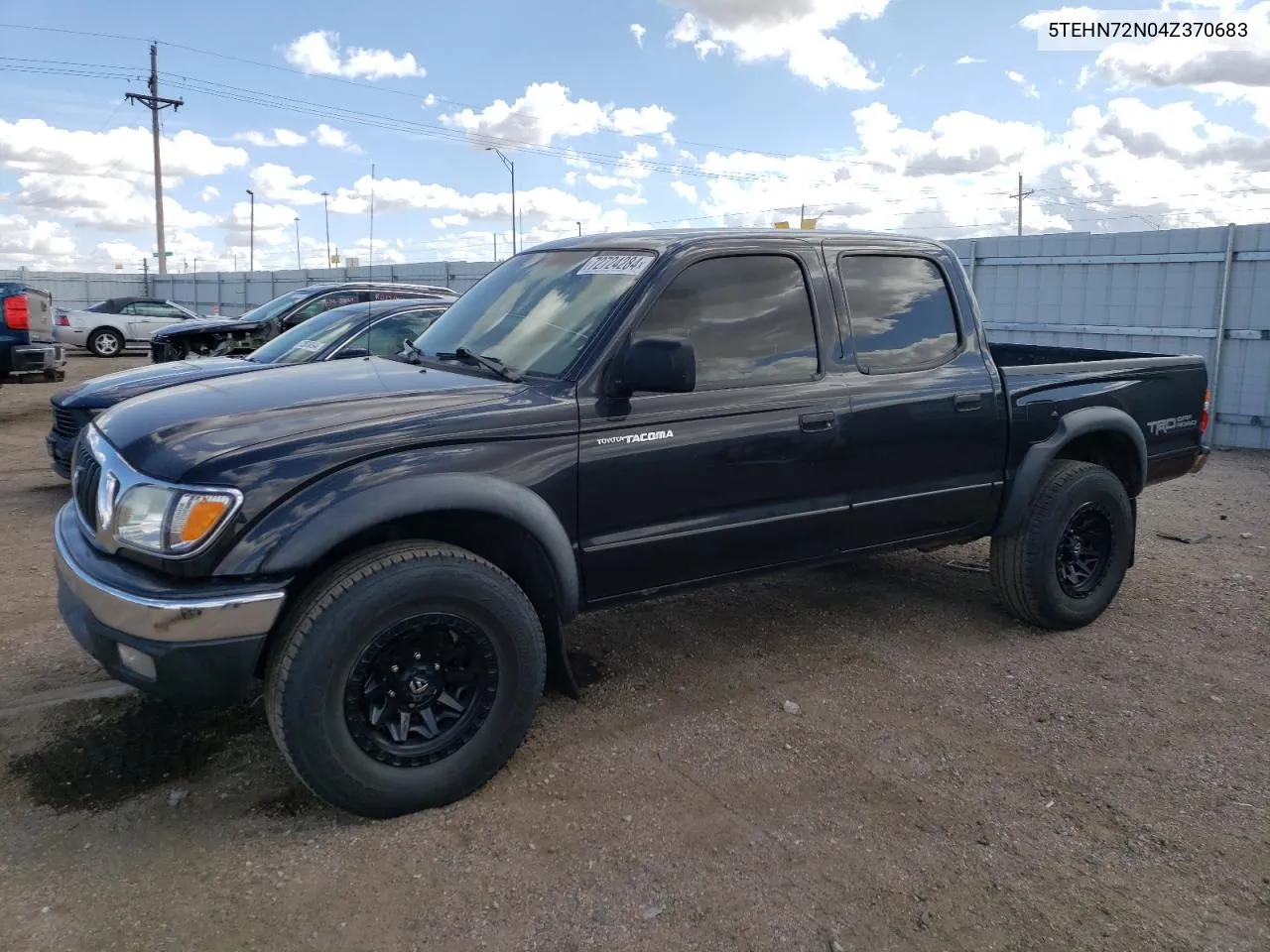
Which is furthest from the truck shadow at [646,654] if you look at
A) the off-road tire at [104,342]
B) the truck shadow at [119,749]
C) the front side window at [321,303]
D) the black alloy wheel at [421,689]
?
the off-road tire at [104,342]

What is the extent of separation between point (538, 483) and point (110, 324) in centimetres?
2380

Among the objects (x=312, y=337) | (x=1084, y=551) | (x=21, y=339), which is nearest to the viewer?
(x=1084, y=551)

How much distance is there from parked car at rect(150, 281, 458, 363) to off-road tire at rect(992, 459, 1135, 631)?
772 cm

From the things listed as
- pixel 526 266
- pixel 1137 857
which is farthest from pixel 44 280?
pixel 1137 857

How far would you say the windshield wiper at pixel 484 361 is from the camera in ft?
12.1

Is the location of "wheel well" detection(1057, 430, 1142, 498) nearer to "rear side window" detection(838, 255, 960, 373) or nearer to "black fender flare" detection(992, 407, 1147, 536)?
"black fender flare" detection(992, 407, 1147, 536)

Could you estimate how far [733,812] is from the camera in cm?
327

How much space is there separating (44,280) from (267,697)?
4605 centimetres

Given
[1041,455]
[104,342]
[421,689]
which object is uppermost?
[1041,455]

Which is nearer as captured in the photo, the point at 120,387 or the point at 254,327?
the point at 120,387

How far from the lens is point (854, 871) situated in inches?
116

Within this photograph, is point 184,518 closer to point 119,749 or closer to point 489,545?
point 489,545

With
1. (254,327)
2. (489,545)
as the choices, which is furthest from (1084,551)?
(254,327)

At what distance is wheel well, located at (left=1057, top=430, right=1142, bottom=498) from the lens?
5.07 meters
